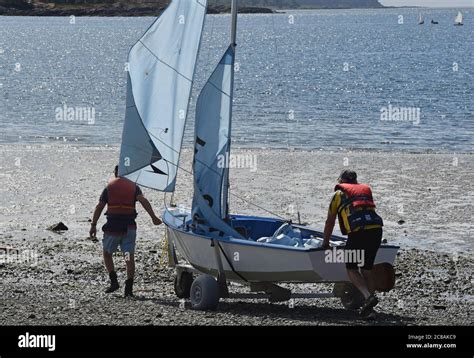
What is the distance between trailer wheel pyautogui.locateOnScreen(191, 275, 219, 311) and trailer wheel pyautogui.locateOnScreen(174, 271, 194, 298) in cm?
99

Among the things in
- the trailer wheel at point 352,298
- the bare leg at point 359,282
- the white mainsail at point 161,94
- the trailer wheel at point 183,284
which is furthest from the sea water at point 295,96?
the bare leg at point 359,282

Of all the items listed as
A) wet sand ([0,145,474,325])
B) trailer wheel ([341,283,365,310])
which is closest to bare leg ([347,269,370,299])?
wet sand ([0,145,474,325])

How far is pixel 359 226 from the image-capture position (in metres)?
15.4

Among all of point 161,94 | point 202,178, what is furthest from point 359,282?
point 161,94

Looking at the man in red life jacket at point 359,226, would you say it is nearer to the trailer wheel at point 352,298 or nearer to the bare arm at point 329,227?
the bare arm at point 329,227

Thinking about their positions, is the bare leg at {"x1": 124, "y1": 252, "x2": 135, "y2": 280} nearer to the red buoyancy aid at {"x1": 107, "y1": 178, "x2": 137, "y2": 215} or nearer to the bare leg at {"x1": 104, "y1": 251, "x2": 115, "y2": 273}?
the bare leg at {"x1": 104, "y1": 251, "x2": 115, "y2": 273}

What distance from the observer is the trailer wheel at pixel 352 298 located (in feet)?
53.4

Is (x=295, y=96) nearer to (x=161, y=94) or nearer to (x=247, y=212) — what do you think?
(x=247, y=212)

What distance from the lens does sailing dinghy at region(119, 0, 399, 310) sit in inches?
634

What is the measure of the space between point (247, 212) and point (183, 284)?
8426mm

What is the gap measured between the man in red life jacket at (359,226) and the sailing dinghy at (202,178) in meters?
0.25

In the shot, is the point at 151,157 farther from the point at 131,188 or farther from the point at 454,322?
the point at 454,322
